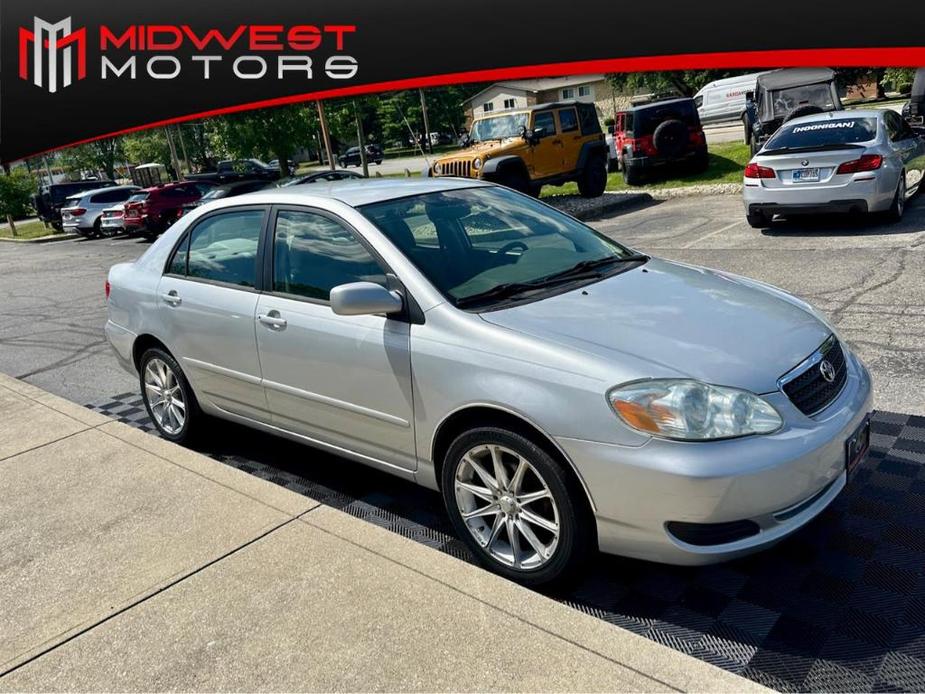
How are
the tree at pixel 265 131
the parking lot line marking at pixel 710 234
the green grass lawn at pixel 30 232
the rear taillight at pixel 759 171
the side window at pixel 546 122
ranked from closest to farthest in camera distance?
the rear taillight at pixel 759 171
the parking lot line marking at pixel 710 234
the side window at pixel 546 122
the green grass lawn at pixel 30 232
the tree at pixel 265 131

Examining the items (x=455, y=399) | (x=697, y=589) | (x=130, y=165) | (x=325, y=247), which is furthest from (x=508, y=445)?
(x=130, y=165)

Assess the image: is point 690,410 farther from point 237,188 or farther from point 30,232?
point 30,232

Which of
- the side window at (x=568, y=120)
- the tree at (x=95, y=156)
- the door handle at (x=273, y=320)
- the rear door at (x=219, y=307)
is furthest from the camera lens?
the tree at (x=95, y=156)

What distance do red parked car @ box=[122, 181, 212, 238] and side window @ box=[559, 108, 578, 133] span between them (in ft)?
34.1

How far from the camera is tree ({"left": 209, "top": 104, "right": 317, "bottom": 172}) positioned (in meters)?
31.1

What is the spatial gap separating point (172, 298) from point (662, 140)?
48.8 feet

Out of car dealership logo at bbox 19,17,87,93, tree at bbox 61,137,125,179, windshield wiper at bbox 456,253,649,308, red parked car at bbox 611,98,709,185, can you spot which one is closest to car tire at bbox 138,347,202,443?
windshield wiper at bbox 456,253,649,308

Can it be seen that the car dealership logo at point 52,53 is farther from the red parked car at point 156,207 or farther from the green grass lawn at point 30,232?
the green grass lawn at point 30,232

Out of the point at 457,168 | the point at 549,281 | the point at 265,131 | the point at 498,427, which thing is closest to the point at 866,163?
the point at 549,281

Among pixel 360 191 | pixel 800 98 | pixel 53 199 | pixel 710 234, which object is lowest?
pixel 710 234

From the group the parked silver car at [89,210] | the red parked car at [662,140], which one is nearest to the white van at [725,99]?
the red parked car at [662,140]

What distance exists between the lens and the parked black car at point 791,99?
54.6 ft

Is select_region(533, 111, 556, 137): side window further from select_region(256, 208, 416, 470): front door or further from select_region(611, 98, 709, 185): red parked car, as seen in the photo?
select_region(256, 208, 416, 470): front door

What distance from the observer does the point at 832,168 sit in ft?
31.6
